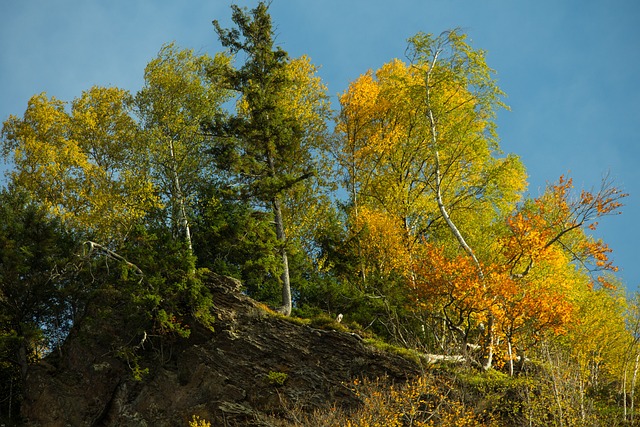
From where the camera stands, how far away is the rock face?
17641 mm

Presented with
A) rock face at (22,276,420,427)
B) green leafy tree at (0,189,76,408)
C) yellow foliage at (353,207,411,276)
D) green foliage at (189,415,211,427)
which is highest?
yellow foliage at (353,207,411,276)

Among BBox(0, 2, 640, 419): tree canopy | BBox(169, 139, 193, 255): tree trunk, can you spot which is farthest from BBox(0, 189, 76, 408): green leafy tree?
BBox(169, 139, 193, 255): tree trunk

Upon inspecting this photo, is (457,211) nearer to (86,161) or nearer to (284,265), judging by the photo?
(284,265)

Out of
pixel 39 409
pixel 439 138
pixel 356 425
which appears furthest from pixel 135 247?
pixel 439 138

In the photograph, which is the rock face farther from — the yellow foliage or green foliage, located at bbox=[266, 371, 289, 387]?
the yellow foliage

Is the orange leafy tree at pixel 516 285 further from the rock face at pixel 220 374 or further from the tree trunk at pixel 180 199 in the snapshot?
the tree trunk at pixel 180 199

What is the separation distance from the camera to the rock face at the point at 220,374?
17641 millimetres

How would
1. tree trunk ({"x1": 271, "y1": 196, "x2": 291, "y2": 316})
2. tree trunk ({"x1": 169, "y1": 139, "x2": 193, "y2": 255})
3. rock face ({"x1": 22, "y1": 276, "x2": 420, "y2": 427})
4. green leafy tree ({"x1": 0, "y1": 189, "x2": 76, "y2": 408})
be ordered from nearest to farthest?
1. rock face ({"x1": 22, "y1": 276, "x2": 420, "y2": 427})
2. tree trunk ({"x1": 271, "y1": 196, "x2": 291, "y2": 316})
3. green leafy tree ({"x1": 0, "y1": 189, "x2": 76, "y2": 408})
4. tree trunk ({"x1": 169, "y1": 139, "x2": 193, "y2": 255})

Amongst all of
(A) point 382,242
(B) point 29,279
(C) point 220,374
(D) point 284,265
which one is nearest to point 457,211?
(A) point 382,242

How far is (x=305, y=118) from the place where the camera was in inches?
1086

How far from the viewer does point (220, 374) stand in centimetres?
1817

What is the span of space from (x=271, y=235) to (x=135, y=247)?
434cm

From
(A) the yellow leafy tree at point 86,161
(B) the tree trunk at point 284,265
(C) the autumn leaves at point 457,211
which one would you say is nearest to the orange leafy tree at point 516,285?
(C) the autumn leaves at point 457,211

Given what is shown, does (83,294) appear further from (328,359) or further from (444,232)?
(444,232)
